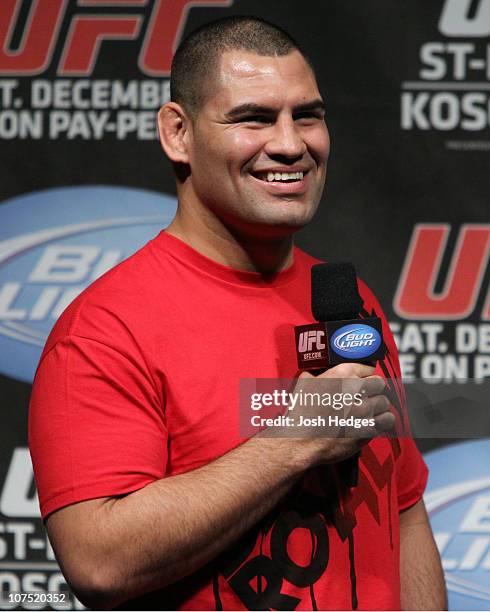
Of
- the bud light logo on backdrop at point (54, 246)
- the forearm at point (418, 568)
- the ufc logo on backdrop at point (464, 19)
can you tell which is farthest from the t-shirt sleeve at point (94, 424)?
the ufc logo on backdrop at point (464, 19)

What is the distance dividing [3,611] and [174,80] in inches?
61.4

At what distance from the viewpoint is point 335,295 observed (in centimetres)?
143

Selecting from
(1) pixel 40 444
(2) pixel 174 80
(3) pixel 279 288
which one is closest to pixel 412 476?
(3) pixel 279 288

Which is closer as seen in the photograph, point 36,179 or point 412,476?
point 412,476

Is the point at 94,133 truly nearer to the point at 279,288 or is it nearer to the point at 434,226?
the point at 434,226

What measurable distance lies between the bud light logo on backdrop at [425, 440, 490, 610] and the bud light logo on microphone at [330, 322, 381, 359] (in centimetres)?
142

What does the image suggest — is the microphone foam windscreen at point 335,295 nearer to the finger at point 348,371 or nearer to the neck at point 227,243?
the finger at point 348,371

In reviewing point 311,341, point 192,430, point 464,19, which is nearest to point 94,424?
point 192,430

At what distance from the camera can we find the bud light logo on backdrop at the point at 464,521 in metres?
2.65

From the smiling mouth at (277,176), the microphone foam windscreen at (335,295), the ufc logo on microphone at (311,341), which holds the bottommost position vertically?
the ufc logo on microphone at (311,341)

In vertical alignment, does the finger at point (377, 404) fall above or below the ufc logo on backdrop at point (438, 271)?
above

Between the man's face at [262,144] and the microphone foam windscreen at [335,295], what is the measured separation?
163 mm

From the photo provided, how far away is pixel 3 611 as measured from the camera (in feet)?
8.53

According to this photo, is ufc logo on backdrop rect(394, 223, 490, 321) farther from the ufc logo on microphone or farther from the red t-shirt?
the ufc logo on microphone
